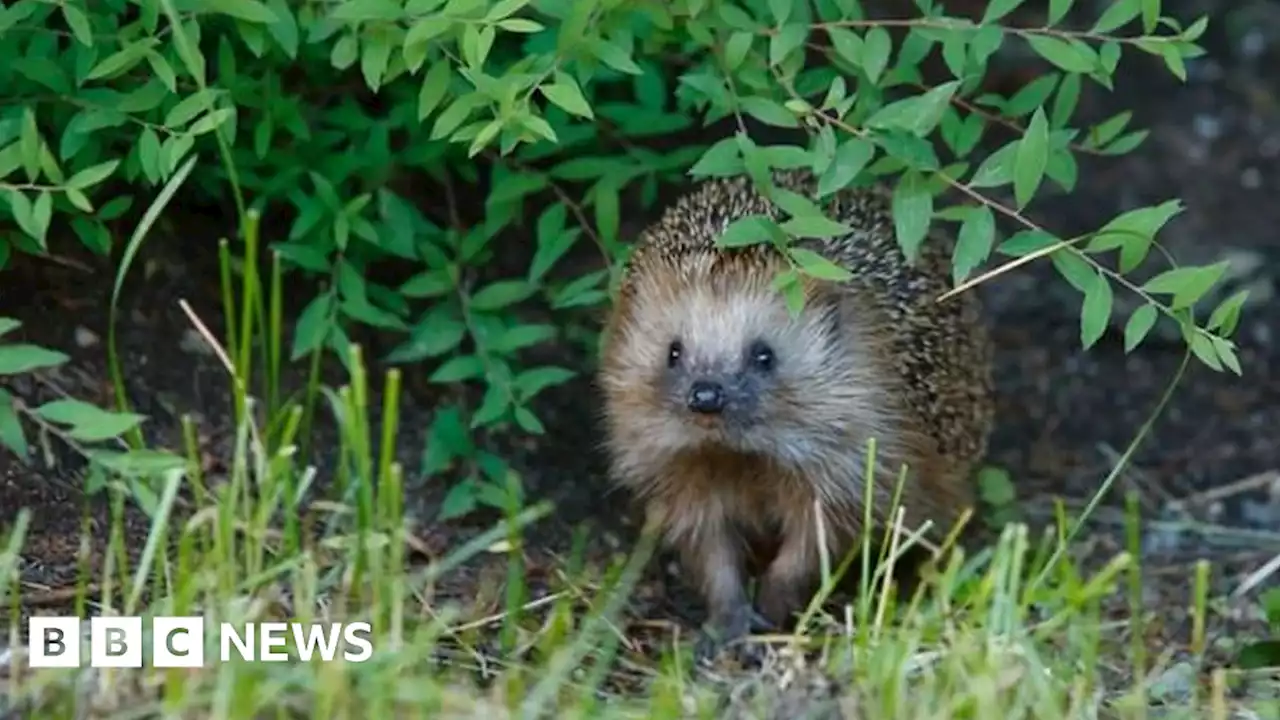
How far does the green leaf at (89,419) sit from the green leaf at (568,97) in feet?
2.93

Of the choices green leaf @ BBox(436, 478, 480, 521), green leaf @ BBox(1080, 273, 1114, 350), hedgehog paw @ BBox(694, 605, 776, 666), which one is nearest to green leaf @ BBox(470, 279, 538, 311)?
green leaf @ BBox(436, 478, 480, 521)

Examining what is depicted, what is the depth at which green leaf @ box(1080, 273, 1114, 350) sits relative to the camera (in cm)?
406

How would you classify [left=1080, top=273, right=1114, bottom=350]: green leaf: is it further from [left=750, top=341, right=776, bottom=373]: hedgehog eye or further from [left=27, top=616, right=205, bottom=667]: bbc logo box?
[left=27, top=616, right=205, bottom=667]: bbc logo box

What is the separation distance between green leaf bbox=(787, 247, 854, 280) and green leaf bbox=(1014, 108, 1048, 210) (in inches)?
13.5

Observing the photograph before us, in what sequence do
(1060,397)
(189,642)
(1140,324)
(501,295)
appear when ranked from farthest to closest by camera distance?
(1060,397), (501,295), (1140,324), (189,642)

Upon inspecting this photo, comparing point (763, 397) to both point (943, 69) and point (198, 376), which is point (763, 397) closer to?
point (198, 376)

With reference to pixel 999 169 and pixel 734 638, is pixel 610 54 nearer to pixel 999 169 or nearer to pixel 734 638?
pixel 999 169

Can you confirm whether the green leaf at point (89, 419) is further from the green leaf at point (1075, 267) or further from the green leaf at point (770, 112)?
the green leaf at point (1075, 267)

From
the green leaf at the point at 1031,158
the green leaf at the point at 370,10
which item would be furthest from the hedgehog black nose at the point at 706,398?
the green leaf at the point at 370,10

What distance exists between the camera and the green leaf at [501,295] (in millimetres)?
4973

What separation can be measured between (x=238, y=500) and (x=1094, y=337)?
1.50 metres

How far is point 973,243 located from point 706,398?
68cm

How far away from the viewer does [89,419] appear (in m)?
4.04

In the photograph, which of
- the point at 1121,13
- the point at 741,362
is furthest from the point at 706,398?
the point at 1121,13
